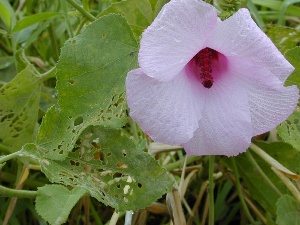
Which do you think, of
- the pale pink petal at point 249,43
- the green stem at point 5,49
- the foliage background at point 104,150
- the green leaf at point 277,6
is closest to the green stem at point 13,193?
the foliage background at point 104,150

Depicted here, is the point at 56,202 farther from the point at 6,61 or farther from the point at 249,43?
the point at 6,61

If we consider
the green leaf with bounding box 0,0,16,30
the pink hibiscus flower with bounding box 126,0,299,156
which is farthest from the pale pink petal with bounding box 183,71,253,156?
the green leaf with bounding box 0,0,16,30

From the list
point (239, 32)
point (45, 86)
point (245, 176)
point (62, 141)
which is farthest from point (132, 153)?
point (45, 86)

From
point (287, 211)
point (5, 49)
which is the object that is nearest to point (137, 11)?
point (287, 211)

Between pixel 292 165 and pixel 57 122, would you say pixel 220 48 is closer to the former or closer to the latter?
pixel 57 122

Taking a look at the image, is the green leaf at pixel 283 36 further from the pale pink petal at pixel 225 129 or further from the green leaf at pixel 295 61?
the pale pink petal at pixel 225 129
